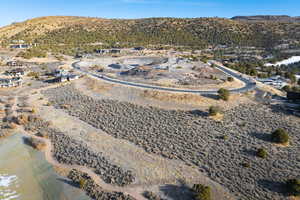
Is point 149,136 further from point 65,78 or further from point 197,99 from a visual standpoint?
point 65,78

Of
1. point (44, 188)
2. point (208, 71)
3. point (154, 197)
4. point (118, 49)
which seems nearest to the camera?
point (154, 197)

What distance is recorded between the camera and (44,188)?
2281cm

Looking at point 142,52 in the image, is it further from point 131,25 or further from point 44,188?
A: point 44,188

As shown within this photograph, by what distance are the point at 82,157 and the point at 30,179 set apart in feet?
19.3

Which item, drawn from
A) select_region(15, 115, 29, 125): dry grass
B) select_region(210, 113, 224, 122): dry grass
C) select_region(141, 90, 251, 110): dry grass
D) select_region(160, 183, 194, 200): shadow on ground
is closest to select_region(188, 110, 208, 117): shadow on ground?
select_region(210, 113, 224, 122): dry grass

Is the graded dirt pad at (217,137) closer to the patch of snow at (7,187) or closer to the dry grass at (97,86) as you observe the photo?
the dry grass at (97,86)

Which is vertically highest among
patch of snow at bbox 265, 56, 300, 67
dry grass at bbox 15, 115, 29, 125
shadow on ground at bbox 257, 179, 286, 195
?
patch of snow at bbox 265, 56, 300, 67

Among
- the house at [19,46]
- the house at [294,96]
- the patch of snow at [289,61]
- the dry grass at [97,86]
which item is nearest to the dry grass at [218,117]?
the house at [294,96]

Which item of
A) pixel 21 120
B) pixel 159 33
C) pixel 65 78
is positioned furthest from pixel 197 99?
pixel 159 33

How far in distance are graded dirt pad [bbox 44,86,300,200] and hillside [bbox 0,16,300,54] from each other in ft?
312

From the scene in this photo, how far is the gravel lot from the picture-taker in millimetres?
23828

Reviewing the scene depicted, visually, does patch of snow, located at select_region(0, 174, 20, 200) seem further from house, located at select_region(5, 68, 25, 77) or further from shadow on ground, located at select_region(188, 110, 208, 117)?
house, located at select_region(5, 68, 25, 77)

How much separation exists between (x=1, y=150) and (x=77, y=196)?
15627 millimetres

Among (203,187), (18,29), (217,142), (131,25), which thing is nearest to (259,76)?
(217,142)
